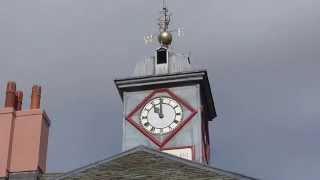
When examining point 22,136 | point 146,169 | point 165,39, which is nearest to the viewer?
point 146,169

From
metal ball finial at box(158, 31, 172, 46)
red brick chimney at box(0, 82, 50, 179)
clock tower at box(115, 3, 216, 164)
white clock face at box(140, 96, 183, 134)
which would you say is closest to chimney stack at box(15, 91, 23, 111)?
red brick chimney at box(0, 82, 50, 179)

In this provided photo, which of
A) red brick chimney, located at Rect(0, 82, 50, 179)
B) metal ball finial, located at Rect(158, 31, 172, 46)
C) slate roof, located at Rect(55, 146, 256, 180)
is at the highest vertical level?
metal ball finial, located at Rect(158, 31, 172, 46)

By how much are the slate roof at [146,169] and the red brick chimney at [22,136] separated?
101 inches

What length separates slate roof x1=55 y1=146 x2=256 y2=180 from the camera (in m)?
20.8

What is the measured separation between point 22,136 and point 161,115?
44.2ft

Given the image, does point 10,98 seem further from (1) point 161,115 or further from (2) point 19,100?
(1) point 161,115

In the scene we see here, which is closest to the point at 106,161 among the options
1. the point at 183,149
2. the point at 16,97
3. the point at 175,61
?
the point at 16,97

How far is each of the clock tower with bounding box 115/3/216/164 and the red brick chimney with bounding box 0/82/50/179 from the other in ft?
38.9

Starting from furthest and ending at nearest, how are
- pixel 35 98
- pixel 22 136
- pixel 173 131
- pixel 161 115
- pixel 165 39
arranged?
pixel 165 39 → pixel 161 115 → pixel 173 131 → pixel 35 98 → pixel 22 136

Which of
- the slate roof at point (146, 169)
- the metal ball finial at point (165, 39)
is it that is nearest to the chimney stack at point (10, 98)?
the slate roof at point (146, 169)

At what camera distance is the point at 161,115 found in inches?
1470

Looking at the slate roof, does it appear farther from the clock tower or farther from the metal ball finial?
the metal ball finial

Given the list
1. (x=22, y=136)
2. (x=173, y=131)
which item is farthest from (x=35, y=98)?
(x=173, y=131)

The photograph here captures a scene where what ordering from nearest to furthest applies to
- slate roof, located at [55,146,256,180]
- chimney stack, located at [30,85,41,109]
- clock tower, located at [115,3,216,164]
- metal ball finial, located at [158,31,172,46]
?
slate roof, located at [55,146,256,180] < chimney stack, located at [30,85,41,109] < clock tower, located at [115,3,216,164] < metal ball finial, located at [158,31,172,46]
